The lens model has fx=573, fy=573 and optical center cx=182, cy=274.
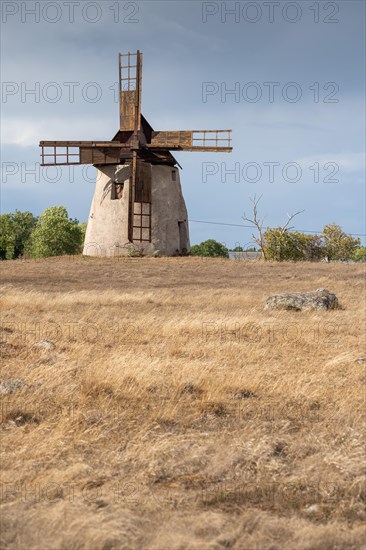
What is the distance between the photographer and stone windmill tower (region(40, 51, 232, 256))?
1358 inches

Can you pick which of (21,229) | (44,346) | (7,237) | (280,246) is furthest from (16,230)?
(44,346)

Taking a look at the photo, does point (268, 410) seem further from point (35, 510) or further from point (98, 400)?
point (35, 510)

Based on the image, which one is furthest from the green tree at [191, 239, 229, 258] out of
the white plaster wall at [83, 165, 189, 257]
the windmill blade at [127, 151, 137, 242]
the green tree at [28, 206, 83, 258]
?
the windmill blade at [127, 151, 137, 242]

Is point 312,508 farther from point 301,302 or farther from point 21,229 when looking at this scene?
point 21,229

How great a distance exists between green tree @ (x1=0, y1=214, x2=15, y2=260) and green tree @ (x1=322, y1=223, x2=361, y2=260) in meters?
36.5

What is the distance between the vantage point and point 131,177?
33.9m

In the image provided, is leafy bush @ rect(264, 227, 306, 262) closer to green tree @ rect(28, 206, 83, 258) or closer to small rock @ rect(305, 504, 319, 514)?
green tree @ rect(28, 206, 83, 258)

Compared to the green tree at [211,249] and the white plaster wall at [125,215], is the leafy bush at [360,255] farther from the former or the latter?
the white plaster wall at [125,215]

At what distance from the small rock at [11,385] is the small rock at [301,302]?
35.5ft

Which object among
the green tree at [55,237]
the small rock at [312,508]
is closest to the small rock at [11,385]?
the small rock at [312,508]

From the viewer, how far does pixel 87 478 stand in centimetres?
457

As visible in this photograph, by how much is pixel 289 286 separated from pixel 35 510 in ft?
71.9

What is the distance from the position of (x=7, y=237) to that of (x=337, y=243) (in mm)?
38519

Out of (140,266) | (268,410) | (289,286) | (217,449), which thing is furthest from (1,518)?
(140,266)
